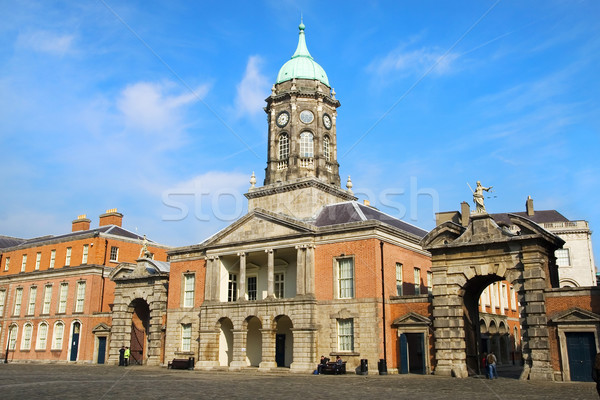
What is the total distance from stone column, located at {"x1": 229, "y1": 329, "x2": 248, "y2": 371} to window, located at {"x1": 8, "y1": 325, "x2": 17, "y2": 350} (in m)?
29.0

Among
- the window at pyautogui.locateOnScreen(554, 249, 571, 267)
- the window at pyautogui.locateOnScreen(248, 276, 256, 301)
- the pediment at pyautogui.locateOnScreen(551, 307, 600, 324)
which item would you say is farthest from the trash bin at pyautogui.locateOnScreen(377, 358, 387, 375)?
the window at pyautogui.locateOnScreen(554, 249, 571, 267)

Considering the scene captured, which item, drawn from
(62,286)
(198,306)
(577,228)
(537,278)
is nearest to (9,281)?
(62,286)

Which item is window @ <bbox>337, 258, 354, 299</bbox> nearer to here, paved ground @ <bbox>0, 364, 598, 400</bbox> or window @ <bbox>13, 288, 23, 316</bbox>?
paved ground @ <bbox>0, 364, 598, 400</bbox>

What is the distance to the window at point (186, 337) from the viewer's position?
40844mm

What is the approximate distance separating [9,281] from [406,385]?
157 ft

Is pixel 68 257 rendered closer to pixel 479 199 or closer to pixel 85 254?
pixel 85 254

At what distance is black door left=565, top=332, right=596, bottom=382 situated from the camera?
2573cm

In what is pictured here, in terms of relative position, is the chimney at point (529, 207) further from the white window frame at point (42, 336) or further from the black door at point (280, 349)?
the white window frame at point (42, 336)

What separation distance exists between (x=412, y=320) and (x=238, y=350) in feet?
39.9

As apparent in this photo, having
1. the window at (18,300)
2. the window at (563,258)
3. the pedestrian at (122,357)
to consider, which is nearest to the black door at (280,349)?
the pedestrian at (122,357)

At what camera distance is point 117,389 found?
20.5 m

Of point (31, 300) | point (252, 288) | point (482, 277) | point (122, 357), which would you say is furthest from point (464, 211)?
point (31, 300)

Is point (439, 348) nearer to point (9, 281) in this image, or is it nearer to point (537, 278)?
point (537, 278)

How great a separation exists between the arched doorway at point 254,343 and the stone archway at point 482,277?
15.1 meters
